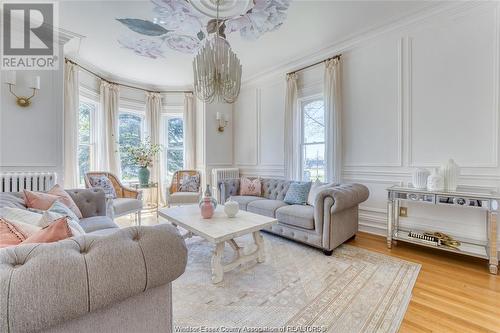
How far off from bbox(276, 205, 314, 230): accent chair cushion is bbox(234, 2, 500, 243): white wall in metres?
1.22

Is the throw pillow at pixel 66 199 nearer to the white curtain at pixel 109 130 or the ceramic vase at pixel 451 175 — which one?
the white curtain at pixel 109 130

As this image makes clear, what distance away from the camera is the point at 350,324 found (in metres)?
1.55

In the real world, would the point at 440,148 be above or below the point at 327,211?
above

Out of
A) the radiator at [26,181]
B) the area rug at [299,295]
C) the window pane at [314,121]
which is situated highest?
the window pane at [314,121]

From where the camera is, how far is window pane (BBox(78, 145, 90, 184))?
444 cm

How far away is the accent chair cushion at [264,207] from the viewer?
324cm

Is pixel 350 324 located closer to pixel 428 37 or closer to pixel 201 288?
pixel 201 288

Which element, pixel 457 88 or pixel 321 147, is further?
pixel 321 147

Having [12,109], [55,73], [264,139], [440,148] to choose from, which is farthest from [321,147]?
[12,109]

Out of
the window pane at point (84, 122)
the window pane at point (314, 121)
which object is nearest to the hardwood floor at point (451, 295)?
the window pane at point (314, 121)

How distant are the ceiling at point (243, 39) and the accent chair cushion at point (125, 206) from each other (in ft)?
8.20

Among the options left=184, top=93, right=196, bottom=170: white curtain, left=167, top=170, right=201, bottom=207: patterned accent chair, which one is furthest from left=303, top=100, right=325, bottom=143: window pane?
left=184, top=93, right=196, bottom=170: white curtain

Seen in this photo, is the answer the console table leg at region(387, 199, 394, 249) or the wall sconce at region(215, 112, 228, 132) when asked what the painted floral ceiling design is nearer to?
the wall sconce at region(215, 112, 228, 132)

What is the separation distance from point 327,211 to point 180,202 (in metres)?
2.74
